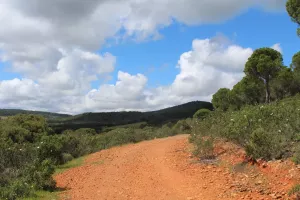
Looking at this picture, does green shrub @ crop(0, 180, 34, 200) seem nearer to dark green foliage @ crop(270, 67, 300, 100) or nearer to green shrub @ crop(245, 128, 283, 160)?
green shrub @ crop(245, 128, 283, 160)

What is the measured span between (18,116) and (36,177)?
2748 centimetres

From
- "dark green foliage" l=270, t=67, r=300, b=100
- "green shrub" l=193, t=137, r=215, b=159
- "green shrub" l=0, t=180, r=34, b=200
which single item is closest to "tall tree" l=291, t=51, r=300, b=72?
"dark green foliage" l=270, t=67, r=300, b=100

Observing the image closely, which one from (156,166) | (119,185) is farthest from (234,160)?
(119,185)

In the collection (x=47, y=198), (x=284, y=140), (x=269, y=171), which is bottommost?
(x=47, y=198)

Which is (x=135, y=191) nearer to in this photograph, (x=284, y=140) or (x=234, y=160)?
(x=234, y=160)

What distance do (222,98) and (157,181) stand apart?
1537 inches

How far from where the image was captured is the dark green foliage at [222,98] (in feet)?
150

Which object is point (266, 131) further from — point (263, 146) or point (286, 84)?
point (286, 84)

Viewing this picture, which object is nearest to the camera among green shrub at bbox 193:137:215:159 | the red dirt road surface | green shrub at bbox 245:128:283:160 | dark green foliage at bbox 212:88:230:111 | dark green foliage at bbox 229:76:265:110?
the red dirt road surface

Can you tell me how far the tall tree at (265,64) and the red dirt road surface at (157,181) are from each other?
16167 mm

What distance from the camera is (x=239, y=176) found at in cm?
934

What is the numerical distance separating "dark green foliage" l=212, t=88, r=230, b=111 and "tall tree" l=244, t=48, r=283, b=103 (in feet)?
49.8

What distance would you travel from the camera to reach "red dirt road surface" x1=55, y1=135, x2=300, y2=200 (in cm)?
831

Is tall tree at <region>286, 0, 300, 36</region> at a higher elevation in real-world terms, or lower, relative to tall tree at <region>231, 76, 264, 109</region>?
higher
